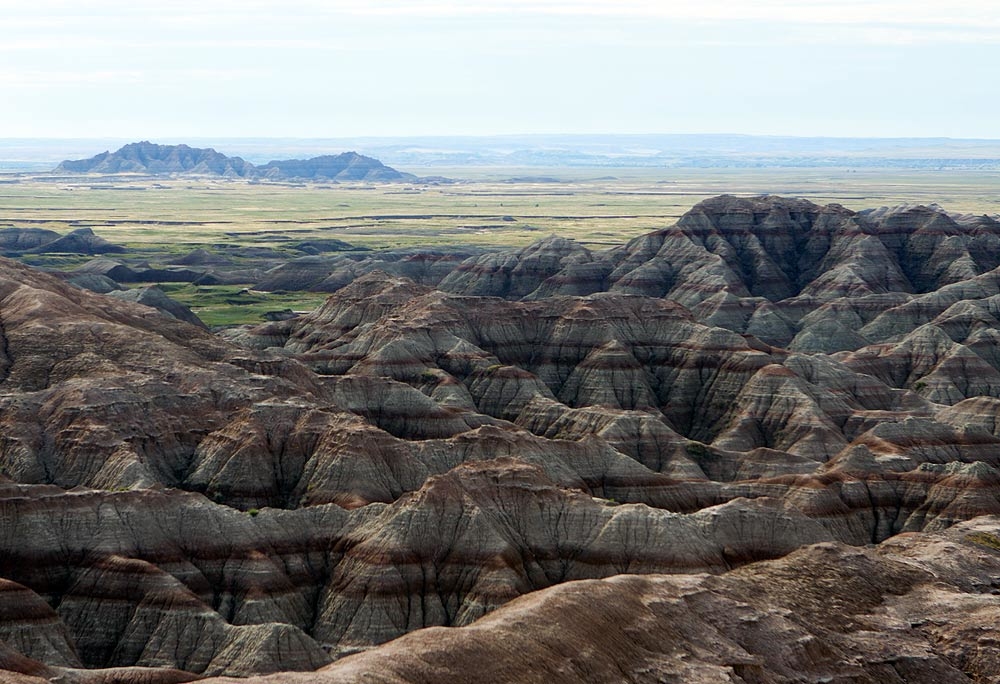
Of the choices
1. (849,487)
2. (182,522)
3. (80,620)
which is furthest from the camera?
(849,487)

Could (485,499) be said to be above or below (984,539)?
above

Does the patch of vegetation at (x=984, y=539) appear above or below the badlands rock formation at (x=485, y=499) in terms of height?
below

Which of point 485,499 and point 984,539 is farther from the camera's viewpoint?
point 984,539

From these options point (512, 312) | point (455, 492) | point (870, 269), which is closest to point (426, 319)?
point (512, 312)

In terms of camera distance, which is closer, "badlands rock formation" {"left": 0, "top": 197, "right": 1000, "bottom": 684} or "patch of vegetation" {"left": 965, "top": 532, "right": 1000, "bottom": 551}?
"badlands rock formation" {"left": 0, "top": 197, "right": 1000, "bottom": 684}

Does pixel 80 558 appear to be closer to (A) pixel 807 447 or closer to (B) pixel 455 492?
(B) pixel 455 492

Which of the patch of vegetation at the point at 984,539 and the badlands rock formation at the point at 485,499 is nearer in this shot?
the badlands rock formation at the point at 485,499

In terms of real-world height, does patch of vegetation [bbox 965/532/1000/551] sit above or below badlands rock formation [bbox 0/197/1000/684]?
below

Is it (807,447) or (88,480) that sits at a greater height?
(88,480)
